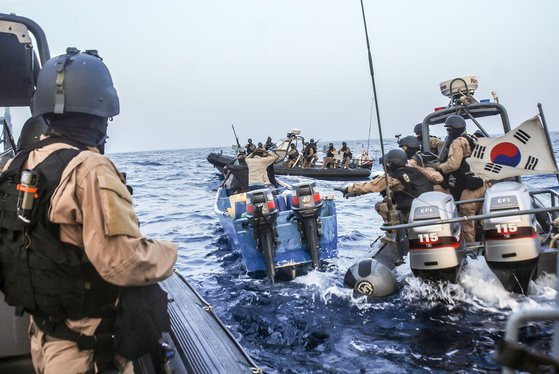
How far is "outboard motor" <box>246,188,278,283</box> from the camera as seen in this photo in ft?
23.0

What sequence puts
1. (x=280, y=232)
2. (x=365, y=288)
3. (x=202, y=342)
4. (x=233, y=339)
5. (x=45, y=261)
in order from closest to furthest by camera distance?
1. (x=45, y=261)
2. (x=202, y=342)
3. (x=233, y=339)
4. (x=365, y=288)
5. (x=280, y=232)

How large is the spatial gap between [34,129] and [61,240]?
1526 millimetres

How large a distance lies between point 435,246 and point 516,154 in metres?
1.42

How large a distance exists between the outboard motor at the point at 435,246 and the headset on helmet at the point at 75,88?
11.8 ft

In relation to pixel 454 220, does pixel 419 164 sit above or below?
above

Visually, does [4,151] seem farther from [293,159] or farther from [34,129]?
[293,159]

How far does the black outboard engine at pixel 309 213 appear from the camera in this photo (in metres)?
7.30

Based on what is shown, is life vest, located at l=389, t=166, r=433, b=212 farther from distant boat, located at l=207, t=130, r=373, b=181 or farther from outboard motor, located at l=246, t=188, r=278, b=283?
distant boat, located at l=207, t=130, r=373, b=181

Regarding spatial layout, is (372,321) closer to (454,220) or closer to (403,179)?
(454,220)

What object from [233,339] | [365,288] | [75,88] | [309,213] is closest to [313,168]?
[309,213]

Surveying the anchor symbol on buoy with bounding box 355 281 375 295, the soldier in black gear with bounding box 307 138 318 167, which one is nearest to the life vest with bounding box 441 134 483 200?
the anchor symbol on buoy with bounding box 355 281 375 295

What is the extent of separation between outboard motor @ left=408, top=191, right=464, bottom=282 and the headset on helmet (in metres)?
3.59

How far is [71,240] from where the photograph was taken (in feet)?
5.84

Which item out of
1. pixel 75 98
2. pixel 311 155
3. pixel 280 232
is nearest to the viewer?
pixel 75 98
